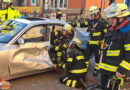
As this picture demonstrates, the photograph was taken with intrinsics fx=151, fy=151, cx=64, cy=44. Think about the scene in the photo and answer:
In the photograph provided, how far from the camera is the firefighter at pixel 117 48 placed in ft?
7.67

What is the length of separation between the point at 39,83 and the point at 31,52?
79 cm

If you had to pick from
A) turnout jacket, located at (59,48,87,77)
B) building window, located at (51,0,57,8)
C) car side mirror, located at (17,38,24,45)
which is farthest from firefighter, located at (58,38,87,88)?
building window, located at (51,0,57,8)

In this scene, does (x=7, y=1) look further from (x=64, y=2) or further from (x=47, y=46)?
(x=64, y=2)

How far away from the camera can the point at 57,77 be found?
160 inches

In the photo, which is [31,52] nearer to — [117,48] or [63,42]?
[63,42]

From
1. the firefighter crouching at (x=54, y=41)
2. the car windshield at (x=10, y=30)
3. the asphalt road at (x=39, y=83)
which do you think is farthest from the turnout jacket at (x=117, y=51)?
the car windshield at (x=10, y=30)

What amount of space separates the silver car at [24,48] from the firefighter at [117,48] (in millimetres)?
1563

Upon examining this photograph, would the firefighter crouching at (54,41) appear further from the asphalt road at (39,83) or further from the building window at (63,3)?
the building window at (63,3)

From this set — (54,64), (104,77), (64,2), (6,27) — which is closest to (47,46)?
(54,64)

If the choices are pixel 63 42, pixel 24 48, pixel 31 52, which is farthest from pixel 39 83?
pixel 63 42

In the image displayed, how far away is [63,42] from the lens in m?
4.31

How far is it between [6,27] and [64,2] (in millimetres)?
16332

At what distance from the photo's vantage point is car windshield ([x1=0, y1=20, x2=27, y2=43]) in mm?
3390

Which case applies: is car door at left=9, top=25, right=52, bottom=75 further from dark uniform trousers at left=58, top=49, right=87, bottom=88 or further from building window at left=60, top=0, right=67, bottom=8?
building window at left=60, top=0, right=67, bottom=8
